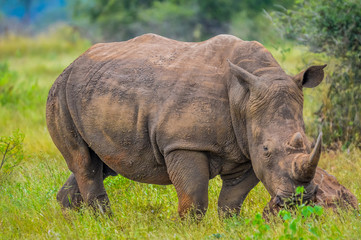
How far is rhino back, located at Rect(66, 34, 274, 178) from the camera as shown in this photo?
5016 millimetres

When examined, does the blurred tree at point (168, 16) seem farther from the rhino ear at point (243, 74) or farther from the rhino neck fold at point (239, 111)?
the rhino ear at point (243, 74)

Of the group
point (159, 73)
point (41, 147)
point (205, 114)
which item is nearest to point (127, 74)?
point (159, 73)

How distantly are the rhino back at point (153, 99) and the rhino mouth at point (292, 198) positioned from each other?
25.8 inches

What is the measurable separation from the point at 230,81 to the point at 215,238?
126cm

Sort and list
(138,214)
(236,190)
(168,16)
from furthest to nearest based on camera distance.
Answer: (168,16) → (236,190) → (138,214)

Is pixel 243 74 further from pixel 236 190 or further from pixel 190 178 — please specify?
pixel 236 190

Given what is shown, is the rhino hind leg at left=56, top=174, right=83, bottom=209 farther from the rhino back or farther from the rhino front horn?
the rhino front horn

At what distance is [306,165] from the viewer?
4285 millimetres

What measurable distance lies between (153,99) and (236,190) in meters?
1.10

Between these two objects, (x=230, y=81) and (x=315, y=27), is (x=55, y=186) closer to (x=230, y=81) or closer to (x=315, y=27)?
(x=230, y=81)

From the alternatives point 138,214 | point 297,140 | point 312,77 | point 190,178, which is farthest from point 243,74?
point 138,214

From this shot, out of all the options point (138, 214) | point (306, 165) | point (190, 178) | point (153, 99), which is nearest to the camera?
point (306, 165)

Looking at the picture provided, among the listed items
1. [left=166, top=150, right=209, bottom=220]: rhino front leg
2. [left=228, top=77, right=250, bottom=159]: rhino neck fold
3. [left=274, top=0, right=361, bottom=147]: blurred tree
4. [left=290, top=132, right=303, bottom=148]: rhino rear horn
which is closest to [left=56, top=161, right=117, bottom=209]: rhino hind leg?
[left=166, top=150, right=209, bottom=220]: rhino front leg

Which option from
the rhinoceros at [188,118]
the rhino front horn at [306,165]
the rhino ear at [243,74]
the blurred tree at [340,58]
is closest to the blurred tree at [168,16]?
the blurred tree at [340,58]
